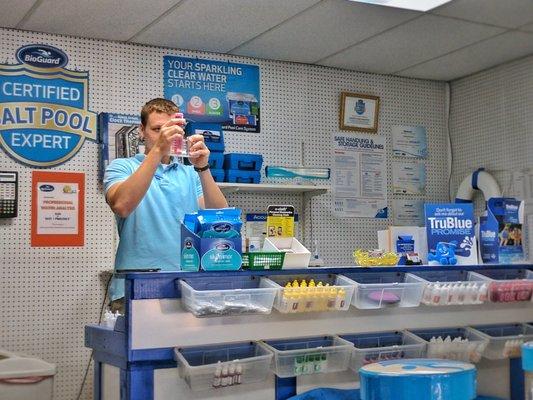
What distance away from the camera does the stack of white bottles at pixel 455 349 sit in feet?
9.11

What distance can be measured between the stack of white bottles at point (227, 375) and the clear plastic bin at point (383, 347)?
0.45 m

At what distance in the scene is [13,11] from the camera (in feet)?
14.1

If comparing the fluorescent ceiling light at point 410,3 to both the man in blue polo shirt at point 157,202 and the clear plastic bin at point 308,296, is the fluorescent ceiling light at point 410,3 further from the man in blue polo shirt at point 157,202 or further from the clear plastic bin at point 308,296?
the clear plastic bin at point 308,296

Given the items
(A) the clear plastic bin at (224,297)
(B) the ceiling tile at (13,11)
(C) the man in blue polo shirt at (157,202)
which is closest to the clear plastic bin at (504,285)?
(A) the clear plastic bin at (224,297)

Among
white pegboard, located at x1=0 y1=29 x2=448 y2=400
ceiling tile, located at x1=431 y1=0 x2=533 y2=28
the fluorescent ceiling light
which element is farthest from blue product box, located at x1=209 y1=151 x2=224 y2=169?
ceiling tile, located at x1=431 y1=0 x2=533 y2=28

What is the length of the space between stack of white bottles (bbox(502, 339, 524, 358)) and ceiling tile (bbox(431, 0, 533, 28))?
2.19 metres

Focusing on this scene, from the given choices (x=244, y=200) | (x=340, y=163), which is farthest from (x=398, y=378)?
(x=340, y=163)

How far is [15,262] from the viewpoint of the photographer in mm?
4547

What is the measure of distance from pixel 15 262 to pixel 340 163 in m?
2.53

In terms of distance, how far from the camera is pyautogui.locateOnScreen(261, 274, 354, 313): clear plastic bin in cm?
249

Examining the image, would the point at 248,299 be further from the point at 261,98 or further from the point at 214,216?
the point at 261,98

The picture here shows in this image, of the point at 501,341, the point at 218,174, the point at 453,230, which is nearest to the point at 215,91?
the point at 218,174

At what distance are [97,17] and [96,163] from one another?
0.96 m

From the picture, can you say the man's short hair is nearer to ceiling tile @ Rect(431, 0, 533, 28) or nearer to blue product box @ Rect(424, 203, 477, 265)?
blue product box @ Rect(424, 203, 477, 265)
